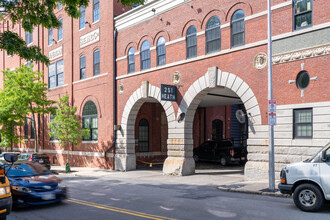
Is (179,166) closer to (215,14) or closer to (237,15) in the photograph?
(215,14)

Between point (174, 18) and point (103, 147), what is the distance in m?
10.6

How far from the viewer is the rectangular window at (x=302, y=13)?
44.7 feet

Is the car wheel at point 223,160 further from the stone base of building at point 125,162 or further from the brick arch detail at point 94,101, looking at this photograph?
the brick arch detail at point 94,101

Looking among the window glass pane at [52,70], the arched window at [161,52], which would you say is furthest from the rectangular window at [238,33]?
the window glass pane at [52,70]

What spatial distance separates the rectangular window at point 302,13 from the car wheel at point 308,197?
7627 millimetres

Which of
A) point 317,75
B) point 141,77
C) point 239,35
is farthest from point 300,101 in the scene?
point 141,77

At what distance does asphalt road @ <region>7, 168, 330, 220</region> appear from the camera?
8688mm

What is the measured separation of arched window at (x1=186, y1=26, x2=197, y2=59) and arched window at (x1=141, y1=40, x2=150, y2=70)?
3.44m

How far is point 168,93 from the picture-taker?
18297 mm

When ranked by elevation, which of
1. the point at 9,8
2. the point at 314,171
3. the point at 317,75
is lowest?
the point at 314,171

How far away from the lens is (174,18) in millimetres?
19359

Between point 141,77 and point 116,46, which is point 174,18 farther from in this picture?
point 116,46

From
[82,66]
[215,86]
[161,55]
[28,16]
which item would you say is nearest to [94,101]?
[82,66]

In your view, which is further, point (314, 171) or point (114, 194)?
point (114, 194)
